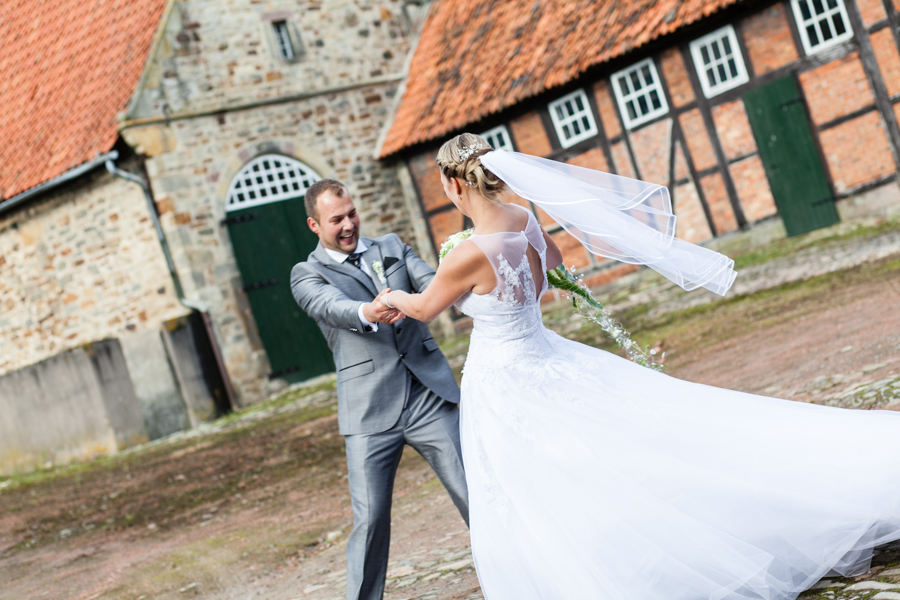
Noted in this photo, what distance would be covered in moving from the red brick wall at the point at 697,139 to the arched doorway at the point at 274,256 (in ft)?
19.8

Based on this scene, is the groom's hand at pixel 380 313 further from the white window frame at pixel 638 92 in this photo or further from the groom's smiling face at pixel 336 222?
the white window frame at pixel 638 92

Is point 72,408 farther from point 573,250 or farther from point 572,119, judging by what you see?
point 572,119

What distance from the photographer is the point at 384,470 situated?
3545 mm

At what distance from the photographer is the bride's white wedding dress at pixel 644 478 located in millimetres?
2877

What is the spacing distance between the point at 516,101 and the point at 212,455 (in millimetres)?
7244

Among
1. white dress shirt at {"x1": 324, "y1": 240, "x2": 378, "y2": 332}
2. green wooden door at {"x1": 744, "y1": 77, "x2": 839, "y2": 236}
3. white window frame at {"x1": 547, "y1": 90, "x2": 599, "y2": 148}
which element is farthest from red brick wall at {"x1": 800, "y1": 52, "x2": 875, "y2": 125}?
white dress shirt at {"x1": 324, "y1": 240, "x2": 378, "y2": 332}

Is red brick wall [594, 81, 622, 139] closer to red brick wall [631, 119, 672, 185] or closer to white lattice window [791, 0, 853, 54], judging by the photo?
red brick wall [631, 119, 672, 185]

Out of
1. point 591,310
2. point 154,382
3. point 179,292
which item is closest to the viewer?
point 591,310

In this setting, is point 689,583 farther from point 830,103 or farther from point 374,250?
point 830,103

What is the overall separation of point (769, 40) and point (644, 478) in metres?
10.5

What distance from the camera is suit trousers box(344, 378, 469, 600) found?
344 cm

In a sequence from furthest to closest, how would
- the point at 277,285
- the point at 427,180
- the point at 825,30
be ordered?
1. the point at 427,180
2. the point at 277,285
3. the point at 825,30

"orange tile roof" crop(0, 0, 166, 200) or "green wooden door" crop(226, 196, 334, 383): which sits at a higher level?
"orange tile roof" crop(0, 0, 166, 200)

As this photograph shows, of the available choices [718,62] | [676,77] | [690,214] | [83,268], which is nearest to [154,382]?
[83,268]
